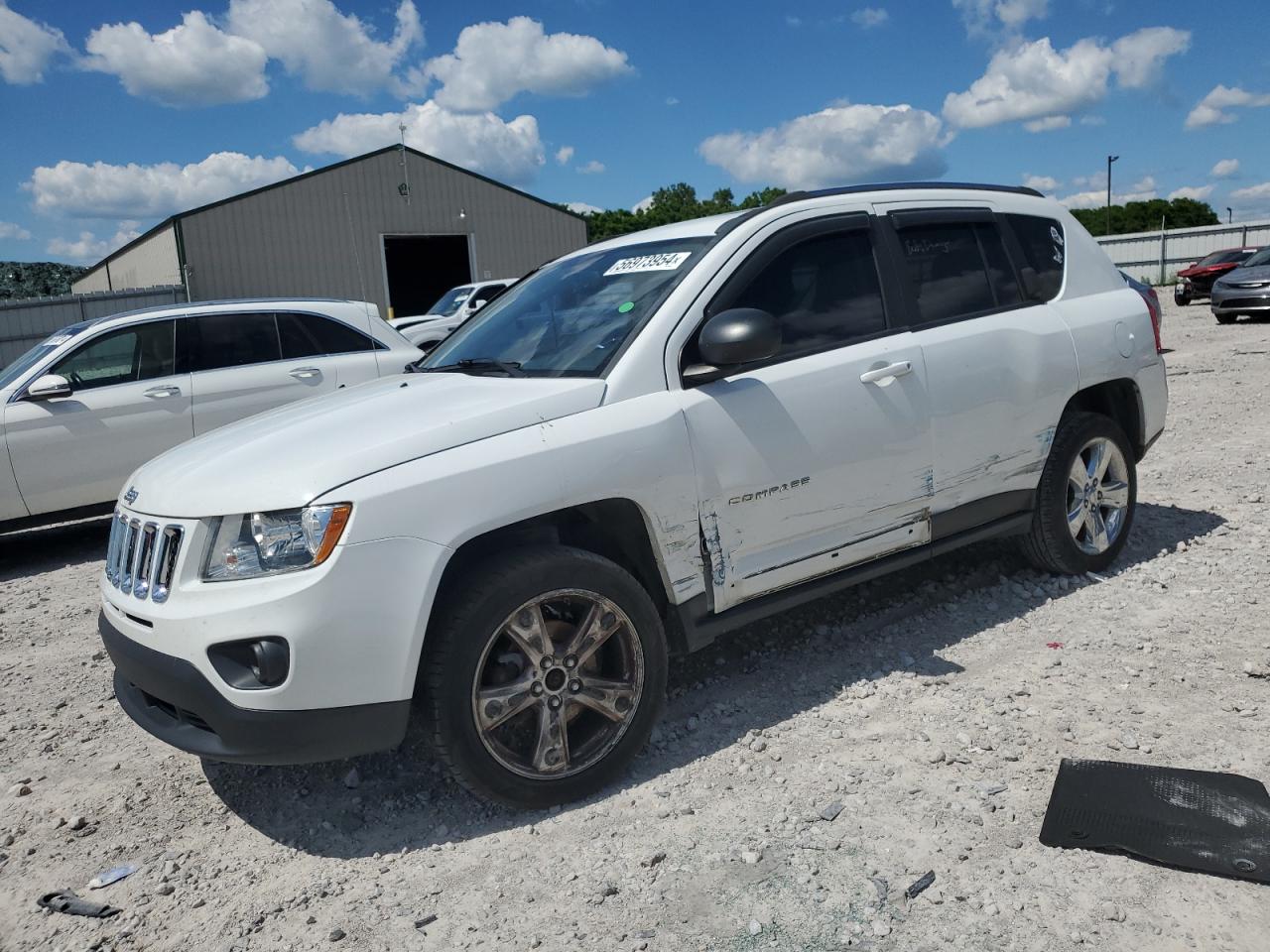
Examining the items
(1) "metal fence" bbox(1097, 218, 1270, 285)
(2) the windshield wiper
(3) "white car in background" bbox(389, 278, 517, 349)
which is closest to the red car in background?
(1) "metal fence" bbox(1097, 218, 1270, 285)

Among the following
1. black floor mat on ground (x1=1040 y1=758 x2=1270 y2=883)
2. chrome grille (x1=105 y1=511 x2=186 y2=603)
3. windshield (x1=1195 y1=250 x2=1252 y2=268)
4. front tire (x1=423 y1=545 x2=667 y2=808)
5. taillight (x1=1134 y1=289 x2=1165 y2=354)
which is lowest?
black floor mat on ground (x1=1040 y1=758 x2=1270 y2=883)

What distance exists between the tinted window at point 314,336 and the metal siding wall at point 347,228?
1915cm

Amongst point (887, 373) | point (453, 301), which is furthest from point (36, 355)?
point (453, 301)

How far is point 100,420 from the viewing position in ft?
24.1

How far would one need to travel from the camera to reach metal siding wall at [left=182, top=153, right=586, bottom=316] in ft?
88.3

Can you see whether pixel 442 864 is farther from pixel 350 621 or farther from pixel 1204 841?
pixel 1204 841

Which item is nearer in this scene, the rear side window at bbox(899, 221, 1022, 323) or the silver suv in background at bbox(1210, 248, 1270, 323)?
the rear side window at bbox(899, 221, 1022, 323)

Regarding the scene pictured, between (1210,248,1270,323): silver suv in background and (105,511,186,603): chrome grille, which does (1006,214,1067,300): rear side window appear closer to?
(105,511,186,603): chrome grille

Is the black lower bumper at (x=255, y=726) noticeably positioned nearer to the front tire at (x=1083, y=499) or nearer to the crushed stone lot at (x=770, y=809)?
the crushed stone lot at (x=770, y=809)

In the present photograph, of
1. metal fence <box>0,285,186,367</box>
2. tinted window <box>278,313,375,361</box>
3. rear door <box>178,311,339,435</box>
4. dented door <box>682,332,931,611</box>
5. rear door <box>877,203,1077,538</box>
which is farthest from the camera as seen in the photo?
metal fence <box>0,285,186,367</box>

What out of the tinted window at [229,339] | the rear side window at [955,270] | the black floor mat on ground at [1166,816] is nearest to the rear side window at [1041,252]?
the rear side window at [955,270]

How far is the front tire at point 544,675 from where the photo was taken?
2.99 m

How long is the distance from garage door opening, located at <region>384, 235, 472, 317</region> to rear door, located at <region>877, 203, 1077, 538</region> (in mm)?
28168

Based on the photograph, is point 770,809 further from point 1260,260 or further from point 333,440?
point 1260,260
